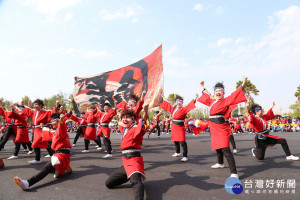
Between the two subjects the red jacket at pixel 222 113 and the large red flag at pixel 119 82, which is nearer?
the red jacket at pixel 222 113

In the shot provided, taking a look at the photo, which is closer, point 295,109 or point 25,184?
point 25,184

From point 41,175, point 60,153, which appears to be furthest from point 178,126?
point 41,175

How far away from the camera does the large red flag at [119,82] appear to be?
16.2 metres

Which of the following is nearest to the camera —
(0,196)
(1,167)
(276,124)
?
(0,196)

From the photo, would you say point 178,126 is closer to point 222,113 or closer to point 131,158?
point 222,113

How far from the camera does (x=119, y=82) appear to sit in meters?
17.2

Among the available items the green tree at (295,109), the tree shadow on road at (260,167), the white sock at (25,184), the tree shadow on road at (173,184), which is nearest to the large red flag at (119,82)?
the tree shadow on road at (260,167)

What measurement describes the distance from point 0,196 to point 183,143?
4448mm

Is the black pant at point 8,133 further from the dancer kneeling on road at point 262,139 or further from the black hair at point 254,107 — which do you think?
the black hair at point 254,107

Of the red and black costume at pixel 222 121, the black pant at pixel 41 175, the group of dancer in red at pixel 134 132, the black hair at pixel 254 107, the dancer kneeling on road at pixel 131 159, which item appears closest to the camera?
the dancer kneeling on road at pixel 131 159

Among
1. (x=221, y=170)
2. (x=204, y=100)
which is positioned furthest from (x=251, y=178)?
(x=204, y=100)

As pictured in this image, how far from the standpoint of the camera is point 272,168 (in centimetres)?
468

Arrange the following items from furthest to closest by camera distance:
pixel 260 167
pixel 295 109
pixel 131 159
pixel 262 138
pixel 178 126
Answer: pixel 295 109
pixel 178 126
pixel 262 138
pixel 260 167
pixel 131 159

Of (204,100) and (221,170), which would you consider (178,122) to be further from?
(221,170)
